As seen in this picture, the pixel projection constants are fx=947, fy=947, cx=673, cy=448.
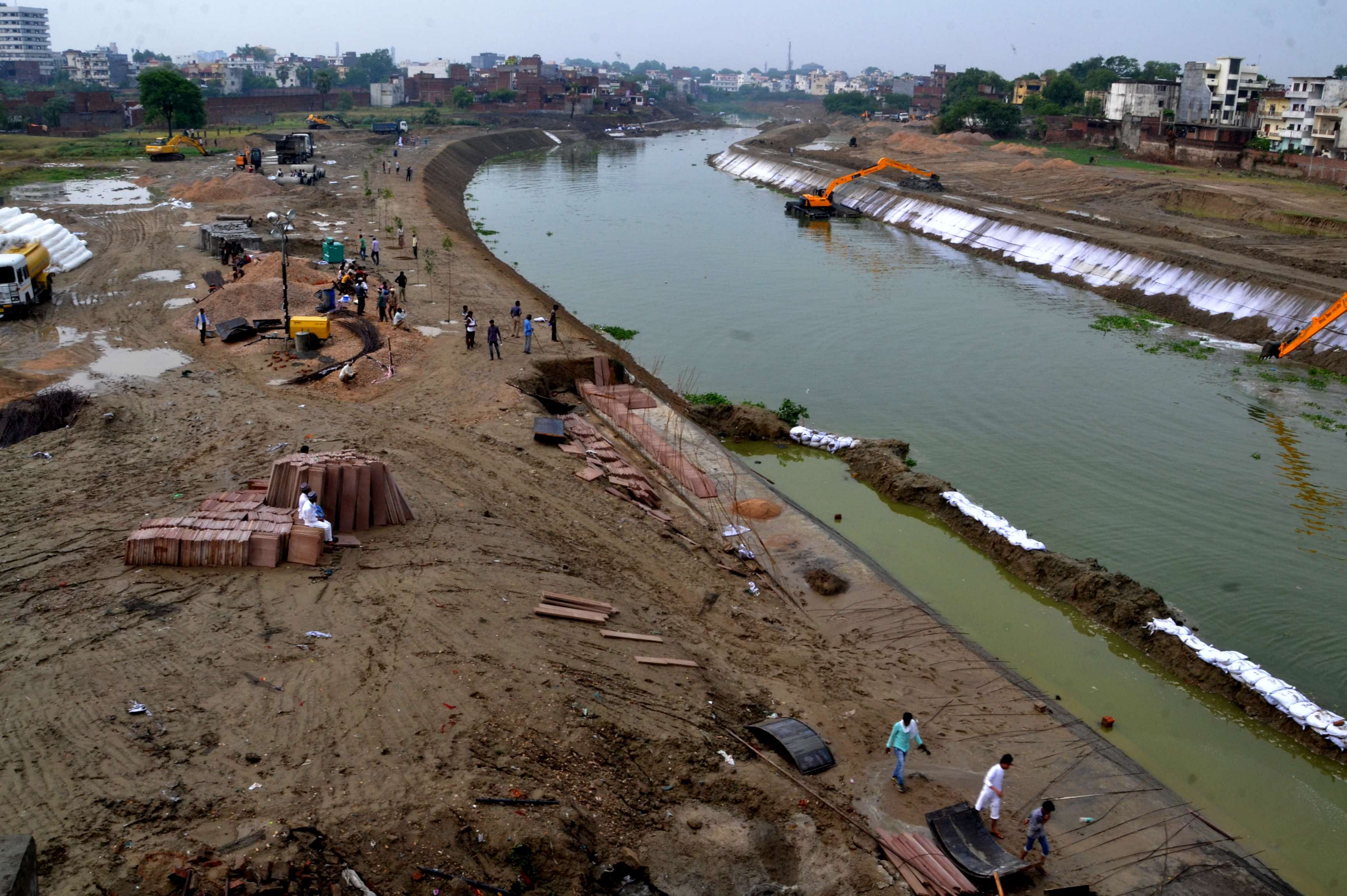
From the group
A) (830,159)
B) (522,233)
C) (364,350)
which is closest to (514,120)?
(830,159)

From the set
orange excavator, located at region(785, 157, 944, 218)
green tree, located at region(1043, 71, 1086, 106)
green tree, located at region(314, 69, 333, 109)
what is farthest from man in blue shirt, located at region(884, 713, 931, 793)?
green tree, located at region(314, 69, 333, 109)

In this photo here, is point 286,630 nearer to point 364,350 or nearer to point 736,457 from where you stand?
point 736,457

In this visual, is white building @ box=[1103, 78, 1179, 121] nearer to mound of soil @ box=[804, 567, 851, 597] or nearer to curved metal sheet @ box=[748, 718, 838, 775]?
mound of soil @ box=[804, 567, 851, 597]

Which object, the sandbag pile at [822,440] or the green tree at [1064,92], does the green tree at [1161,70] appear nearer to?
the green tree at [1064,92]

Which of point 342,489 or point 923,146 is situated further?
point 923,146

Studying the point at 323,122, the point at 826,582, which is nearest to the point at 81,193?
the point at 826,582

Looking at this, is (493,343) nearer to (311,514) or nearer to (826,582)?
(311,514)
